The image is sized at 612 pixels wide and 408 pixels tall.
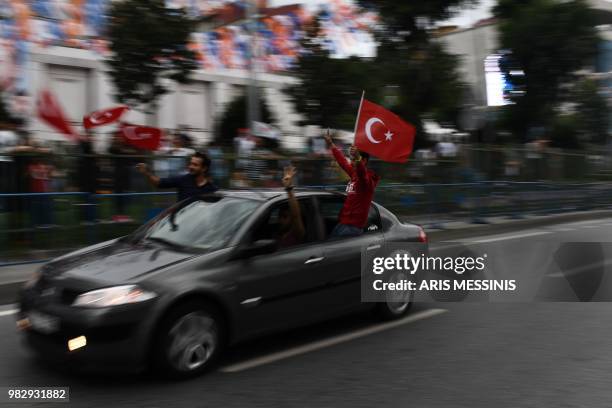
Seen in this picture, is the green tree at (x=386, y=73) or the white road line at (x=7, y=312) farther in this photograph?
the green tree at (x=386, y=73)

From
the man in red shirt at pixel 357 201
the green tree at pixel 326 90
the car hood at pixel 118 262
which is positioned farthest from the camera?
the green tree at pixel 326 90

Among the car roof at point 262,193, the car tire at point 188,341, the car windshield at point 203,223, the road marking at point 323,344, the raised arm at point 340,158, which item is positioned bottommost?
the road marking at point 323,344

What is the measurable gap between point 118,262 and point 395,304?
2848 mm

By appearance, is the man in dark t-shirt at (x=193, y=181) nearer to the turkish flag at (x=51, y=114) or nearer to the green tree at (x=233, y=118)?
the turkish flag at (x=51, y=114)

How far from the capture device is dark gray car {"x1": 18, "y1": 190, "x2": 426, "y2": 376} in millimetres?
4457

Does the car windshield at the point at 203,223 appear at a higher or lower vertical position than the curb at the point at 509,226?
higher

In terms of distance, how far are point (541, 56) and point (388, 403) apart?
1054 inches

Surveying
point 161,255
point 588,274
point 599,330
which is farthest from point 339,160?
point 588,274

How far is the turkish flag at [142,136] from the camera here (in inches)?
453

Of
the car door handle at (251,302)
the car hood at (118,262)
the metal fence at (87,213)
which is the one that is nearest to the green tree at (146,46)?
the metal fence at (87,213)

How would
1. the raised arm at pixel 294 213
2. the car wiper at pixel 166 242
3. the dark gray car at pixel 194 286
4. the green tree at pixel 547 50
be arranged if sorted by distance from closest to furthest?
1. the dark gray car at pixel 194 286
2. the car wiper at pixel 166 242
3. the raised arm at pixel 294 213
4. the green tree at pixel 547 50

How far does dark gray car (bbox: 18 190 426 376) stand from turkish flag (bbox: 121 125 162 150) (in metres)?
5.78

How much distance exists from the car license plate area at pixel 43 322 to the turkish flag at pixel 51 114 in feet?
23.0

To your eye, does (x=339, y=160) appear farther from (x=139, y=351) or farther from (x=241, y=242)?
(x=139, y=351)
